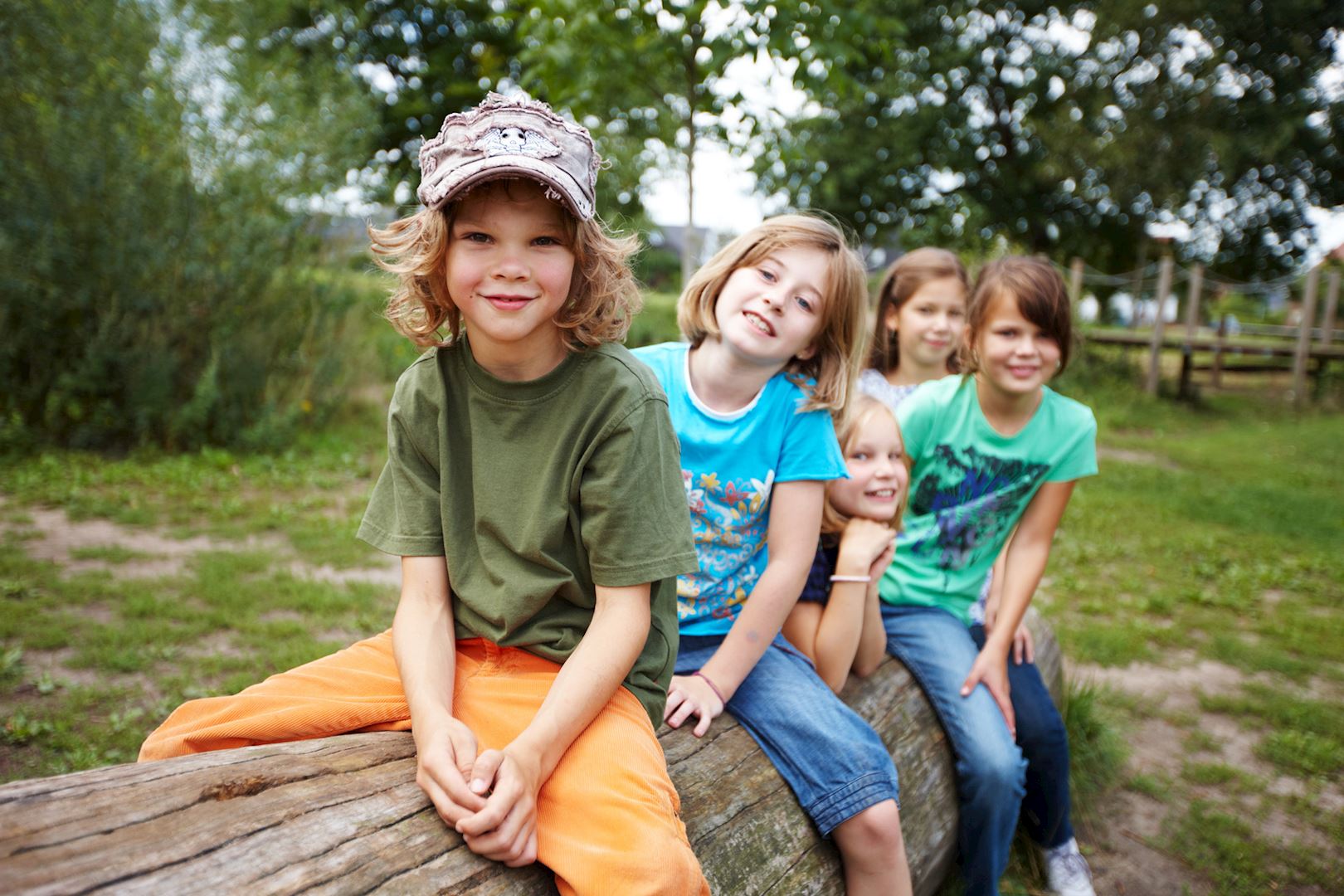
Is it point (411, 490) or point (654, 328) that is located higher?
point (654, 328)

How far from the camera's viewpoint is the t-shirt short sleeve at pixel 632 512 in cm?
169

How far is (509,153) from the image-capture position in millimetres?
1624

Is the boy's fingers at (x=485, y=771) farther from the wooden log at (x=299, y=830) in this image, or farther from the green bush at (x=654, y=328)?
the green bush at (x=654, y=328)

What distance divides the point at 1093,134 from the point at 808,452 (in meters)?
20.8

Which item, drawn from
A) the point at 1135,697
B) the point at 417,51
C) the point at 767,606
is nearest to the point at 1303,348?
the point at 1135,697

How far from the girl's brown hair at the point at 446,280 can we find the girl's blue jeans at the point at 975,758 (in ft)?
4.81

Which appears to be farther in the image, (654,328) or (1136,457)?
(1136,457)

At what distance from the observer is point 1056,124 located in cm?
2005

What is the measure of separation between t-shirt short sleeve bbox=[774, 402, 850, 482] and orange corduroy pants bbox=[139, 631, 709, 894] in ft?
2.44

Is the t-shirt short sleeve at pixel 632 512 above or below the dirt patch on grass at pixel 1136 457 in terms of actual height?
above

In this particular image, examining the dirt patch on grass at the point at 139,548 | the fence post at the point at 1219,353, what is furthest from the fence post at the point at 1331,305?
the dirt patch on grass at the point at 139,548

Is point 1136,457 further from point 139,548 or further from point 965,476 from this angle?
point 139,548

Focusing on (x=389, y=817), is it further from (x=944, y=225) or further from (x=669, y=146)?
(x=944, y=225)

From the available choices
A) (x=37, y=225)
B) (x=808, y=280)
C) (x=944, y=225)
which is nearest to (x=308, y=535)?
(x=37, y=225)
